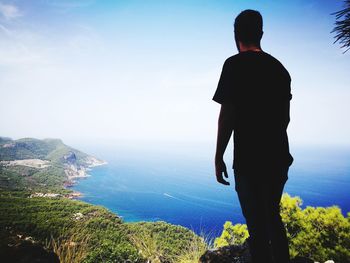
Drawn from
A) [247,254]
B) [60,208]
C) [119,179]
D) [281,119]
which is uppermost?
[281,119]

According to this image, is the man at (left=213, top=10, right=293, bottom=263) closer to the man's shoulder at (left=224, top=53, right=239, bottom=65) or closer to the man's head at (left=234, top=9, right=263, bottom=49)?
the man's shoulder at (left=224, top=53, right=239, bottom=65)

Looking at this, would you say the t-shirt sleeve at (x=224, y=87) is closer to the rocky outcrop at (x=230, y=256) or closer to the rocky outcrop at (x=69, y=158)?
the rocky outcrop at (x=230, y=256)

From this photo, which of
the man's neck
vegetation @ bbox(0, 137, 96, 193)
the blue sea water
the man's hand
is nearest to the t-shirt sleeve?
the man's neck

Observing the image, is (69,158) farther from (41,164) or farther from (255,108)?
(255,108)

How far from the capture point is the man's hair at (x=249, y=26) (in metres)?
1.48

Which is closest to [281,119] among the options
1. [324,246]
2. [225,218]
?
[324,246]

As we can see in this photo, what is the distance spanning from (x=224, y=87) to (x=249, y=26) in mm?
532

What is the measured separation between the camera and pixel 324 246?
5.52 meters

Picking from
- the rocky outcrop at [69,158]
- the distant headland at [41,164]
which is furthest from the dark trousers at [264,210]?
A: the rocky outcrop at [69,158]

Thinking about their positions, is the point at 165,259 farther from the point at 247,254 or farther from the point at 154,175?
the point at 154,175

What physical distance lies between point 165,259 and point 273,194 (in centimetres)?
261

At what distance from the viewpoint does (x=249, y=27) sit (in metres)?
1.48

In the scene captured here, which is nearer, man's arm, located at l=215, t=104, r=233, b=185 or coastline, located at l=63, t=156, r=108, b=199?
man's arm, located at l=215, t=104, r=233, b=185

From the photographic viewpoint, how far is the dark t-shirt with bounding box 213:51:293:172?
1.31 metres
